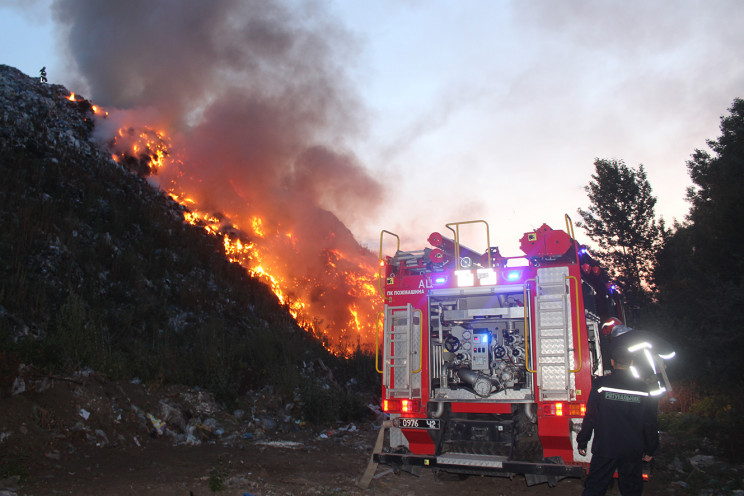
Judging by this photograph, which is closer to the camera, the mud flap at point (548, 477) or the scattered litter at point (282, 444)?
the mud flap at point (548, 477)

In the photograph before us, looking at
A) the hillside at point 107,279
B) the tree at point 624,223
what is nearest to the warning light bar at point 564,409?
the hillside at point 107,279

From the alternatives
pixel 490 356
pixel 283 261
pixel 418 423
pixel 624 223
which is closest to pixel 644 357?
pixel 490 356

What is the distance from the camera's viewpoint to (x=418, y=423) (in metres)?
6.17

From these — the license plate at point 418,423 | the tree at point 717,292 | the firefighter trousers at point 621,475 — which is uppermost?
the tree at point 717,292

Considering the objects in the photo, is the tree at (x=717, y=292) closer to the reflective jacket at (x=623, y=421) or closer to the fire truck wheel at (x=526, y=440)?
the fire truck wheel at (x=526, y=440)

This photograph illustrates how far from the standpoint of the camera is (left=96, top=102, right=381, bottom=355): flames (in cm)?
1775

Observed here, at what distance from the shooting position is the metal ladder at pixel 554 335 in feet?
18.3

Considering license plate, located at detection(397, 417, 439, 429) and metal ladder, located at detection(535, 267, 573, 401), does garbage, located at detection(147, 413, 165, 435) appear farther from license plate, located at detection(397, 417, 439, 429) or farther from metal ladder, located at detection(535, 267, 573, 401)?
metal ladder, located at detection(535, 267, 573, 401)

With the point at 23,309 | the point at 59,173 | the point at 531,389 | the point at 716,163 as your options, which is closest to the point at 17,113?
the point at 59,173

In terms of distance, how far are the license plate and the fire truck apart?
0.5 inches

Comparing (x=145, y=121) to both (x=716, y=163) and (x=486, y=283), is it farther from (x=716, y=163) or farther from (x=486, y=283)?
(x=716, y=163)

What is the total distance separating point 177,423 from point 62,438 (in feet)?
6.69

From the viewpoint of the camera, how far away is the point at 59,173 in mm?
13883

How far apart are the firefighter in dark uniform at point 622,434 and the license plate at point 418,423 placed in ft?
6.38
